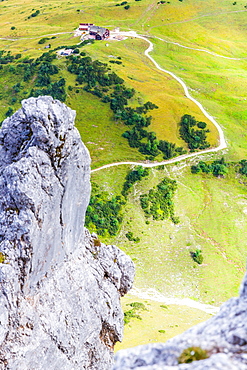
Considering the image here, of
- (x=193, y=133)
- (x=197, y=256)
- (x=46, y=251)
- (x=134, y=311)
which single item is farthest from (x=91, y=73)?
(x=46, y=251)

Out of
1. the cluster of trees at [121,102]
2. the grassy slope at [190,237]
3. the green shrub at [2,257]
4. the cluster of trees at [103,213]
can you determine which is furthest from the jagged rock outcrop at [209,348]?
the cluster of trees at [121,102]

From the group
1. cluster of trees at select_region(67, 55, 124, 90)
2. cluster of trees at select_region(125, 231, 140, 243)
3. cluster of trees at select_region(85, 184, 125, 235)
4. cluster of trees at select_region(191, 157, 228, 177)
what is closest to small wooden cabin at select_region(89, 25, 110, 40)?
cluster of trees at select_region(67, 55, 124, 90)

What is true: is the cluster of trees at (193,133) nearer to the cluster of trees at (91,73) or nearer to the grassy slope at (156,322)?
the cluster of trees at (91,73)

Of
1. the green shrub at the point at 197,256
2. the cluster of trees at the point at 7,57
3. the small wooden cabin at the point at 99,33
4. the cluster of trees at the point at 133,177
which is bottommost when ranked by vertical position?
the green shrub at the point at 197,256

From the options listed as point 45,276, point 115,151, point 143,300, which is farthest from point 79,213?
point 115,151

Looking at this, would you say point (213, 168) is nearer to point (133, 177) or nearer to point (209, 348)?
point (133, 177)
